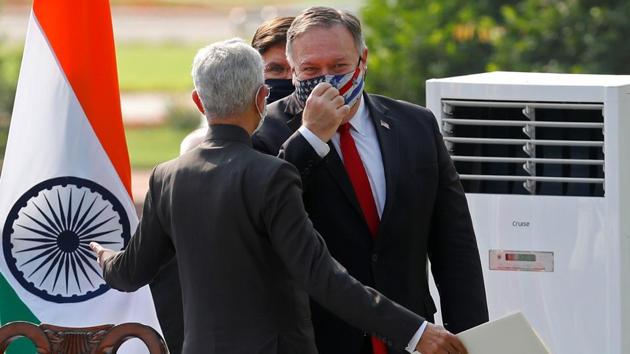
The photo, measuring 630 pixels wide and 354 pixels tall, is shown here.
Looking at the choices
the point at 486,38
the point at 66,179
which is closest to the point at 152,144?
the point at 486,38

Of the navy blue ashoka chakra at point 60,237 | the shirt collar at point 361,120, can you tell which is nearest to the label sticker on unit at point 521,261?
the shirt collar at point 361,120

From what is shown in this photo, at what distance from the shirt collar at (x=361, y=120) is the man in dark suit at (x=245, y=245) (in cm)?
51

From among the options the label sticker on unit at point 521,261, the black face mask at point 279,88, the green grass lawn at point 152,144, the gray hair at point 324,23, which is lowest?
the green grass lawn at point 152,144

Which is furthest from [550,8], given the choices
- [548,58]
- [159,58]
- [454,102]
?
[159,58]

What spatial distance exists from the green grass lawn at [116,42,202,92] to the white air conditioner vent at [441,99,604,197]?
2928 centimetres

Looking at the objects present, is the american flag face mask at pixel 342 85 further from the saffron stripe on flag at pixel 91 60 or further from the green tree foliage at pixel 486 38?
the green tree foliage at pixel 486 38

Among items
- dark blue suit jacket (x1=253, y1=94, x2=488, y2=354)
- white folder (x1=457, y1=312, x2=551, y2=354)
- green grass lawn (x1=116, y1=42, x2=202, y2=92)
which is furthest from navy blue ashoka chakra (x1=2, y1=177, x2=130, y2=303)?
green grass lawn (x1=116, y1=42, x2=202, y2=92)

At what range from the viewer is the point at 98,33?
15.0 feet

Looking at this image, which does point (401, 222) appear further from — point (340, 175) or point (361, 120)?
point (361, 120)

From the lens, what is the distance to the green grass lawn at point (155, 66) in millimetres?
35688

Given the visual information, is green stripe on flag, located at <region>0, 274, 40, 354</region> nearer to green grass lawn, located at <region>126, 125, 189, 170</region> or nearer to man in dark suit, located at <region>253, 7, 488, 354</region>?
man in dark suit, located at <region>253, 7, 488, 354</region>

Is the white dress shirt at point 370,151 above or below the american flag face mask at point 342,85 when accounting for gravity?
below

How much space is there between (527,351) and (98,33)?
5.51 ft

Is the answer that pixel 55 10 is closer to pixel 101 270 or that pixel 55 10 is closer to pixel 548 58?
pixel 101 270
